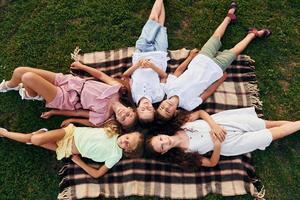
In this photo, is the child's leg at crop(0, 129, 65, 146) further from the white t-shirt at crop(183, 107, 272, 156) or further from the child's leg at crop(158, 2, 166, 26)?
the child's leg at crop(158, 2, 166, 26)

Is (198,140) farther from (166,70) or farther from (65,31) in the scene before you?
(65,31)

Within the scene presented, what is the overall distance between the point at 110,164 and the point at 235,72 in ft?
6.82

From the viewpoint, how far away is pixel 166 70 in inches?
221

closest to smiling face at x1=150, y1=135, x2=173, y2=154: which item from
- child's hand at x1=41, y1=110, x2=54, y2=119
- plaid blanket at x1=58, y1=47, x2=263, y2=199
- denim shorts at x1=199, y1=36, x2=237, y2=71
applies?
plaid blanket at x1=58, y1=47, x2=263, y2=199

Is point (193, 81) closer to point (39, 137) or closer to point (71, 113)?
point (71, 113)

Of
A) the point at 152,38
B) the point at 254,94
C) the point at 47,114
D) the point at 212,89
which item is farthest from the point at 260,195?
the point at 47,114

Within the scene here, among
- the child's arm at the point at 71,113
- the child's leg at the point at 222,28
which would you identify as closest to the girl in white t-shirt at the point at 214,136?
the child's arm at the point at 71,113

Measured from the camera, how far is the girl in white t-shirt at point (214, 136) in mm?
4996

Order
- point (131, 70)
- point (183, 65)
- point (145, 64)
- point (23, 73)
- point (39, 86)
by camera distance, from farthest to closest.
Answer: point (183, 65) → point (131, 70) → point (145, 64) → point (23, 73) → point (39, 86)

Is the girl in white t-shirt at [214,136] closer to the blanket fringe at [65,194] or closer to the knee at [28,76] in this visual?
the blanket fringe at [65,194]

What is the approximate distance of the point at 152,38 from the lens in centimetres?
554

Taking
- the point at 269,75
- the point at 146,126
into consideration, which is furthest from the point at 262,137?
the point at 146,126

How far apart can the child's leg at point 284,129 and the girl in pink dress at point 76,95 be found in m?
1.86

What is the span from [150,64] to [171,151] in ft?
3.68
